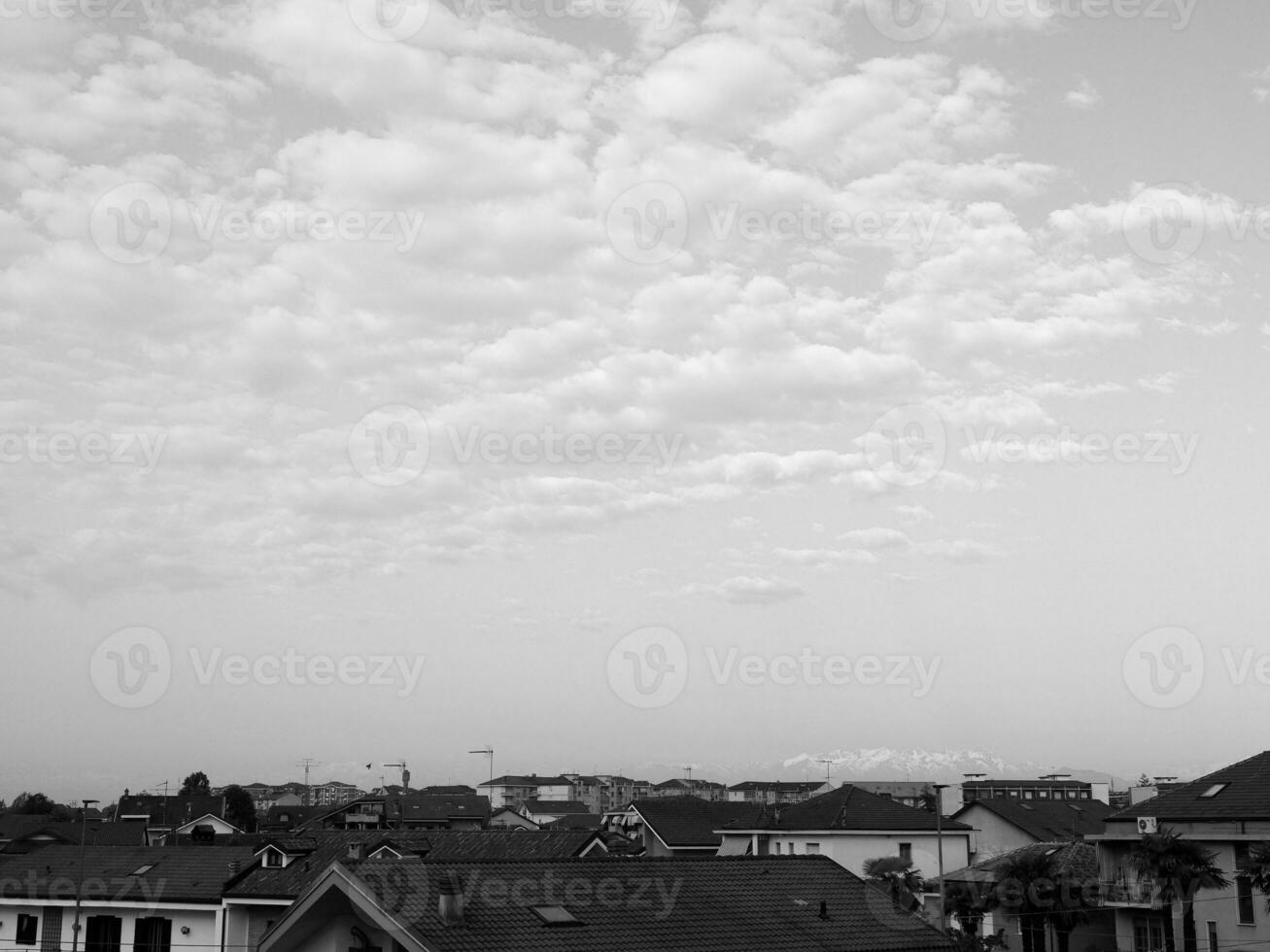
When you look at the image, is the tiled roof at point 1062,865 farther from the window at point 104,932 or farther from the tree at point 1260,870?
the window at point 104,932

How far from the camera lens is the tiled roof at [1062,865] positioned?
165 feet

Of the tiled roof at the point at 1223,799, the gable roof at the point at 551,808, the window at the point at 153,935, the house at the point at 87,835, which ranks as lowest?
the window at the point at 153,935

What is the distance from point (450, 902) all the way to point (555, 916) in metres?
2.10

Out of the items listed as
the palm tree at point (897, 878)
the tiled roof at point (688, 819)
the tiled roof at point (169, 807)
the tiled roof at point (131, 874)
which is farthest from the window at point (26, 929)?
the tiled roof at point (169, 807)

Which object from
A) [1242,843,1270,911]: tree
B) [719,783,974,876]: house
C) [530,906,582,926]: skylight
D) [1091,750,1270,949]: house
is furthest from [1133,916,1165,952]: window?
[530,906,582,926]: skylight

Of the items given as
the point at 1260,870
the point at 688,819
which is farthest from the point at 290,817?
the point at 1260,870

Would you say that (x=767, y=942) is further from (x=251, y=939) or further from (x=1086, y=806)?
(x=1086, y=806)

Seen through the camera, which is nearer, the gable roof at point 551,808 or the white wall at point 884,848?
the white wall at point 884,848

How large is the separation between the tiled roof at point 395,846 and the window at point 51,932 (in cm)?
716

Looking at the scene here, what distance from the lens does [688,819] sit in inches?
3167

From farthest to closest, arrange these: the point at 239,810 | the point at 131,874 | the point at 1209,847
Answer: the point at 239,810, the point at 131,874, the point at 1209,847

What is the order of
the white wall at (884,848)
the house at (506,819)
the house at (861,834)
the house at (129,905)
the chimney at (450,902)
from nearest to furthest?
the chimney at (450,902) → the house at (129,905) → the white wall at (884,848) → the house at (861,834) → the house at (506,819)

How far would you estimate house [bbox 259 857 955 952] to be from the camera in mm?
20906

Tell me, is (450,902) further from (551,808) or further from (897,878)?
(551,808)
